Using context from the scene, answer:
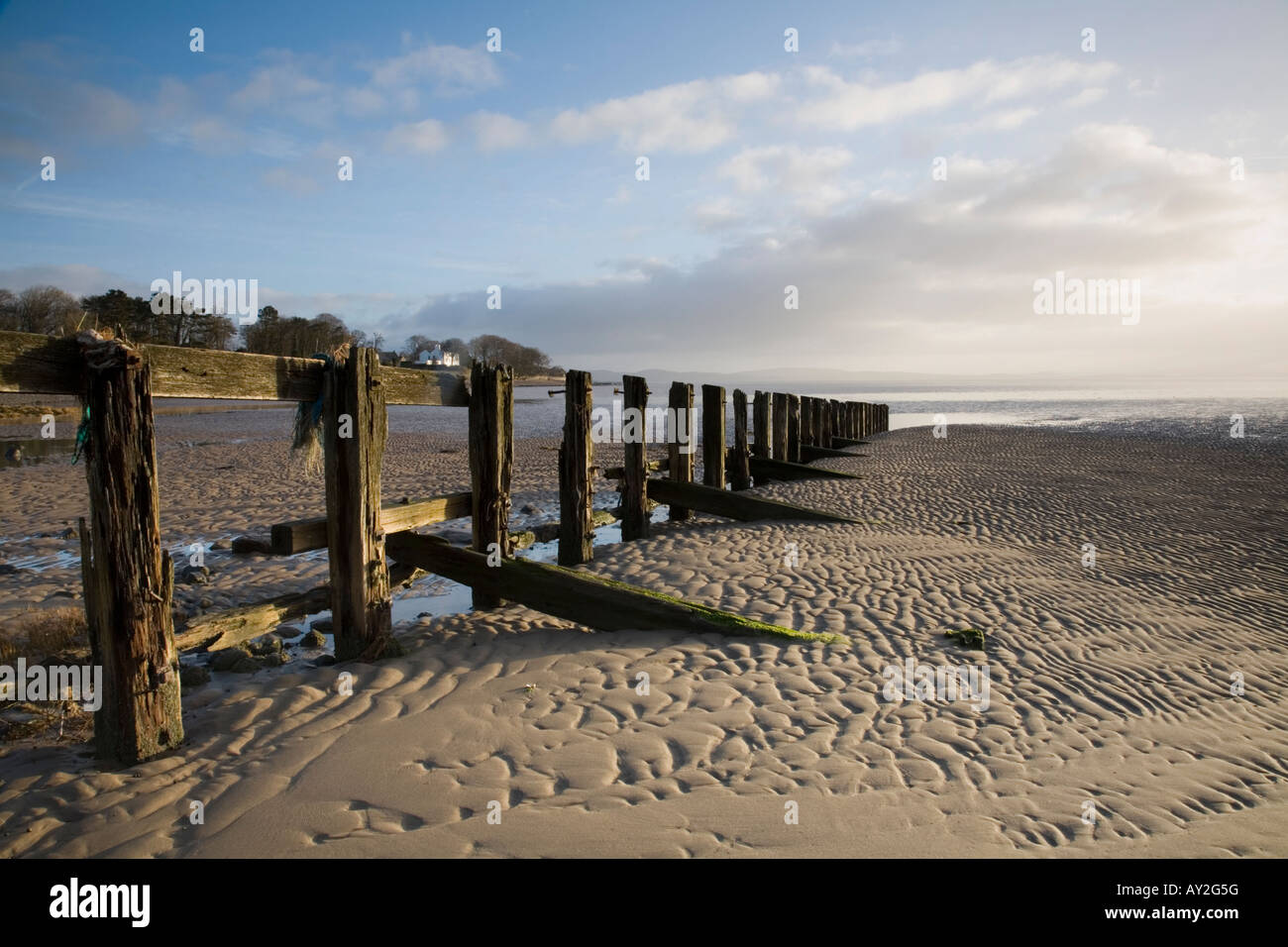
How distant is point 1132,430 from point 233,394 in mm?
36295

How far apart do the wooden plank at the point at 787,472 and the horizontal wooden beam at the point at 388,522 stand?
848cm

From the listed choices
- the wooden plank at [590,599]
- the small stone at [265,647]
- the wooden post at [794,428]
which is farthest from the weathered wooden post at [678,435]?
the small stone at [265,647]

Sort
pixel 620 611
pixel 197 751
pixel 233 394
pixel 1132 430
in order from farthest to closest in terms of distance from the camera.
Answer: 1. pixel 1132 430
2. pixel 620 611
3. pixel 233 394
4. pixel 197 751

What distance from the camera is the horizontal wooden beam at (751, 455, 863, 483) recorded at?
14.2 meters

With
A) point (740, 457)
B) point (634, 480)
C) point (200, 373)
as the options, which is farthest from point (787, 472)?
point (200, 373)

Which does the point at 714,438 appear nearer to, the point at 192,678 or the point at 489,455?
the point at 489,455

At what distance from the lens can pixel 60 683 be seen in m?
4.94

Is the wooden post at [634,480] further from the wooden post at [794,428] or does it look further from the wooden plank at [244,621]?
the wooden post at [794,428]

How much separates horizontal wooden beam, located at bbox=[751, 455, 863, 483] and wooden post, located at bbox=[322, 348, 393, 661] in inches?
384

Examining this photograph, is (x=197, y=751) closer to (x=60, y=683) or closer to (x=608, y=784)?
(x=60, y=683)

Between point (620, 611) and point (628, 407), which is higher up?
point (628, 407)

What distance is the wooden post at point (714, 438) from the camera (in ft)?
38.2

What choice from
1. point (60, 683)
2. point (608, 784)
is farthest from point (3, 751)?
point (608, 784)
